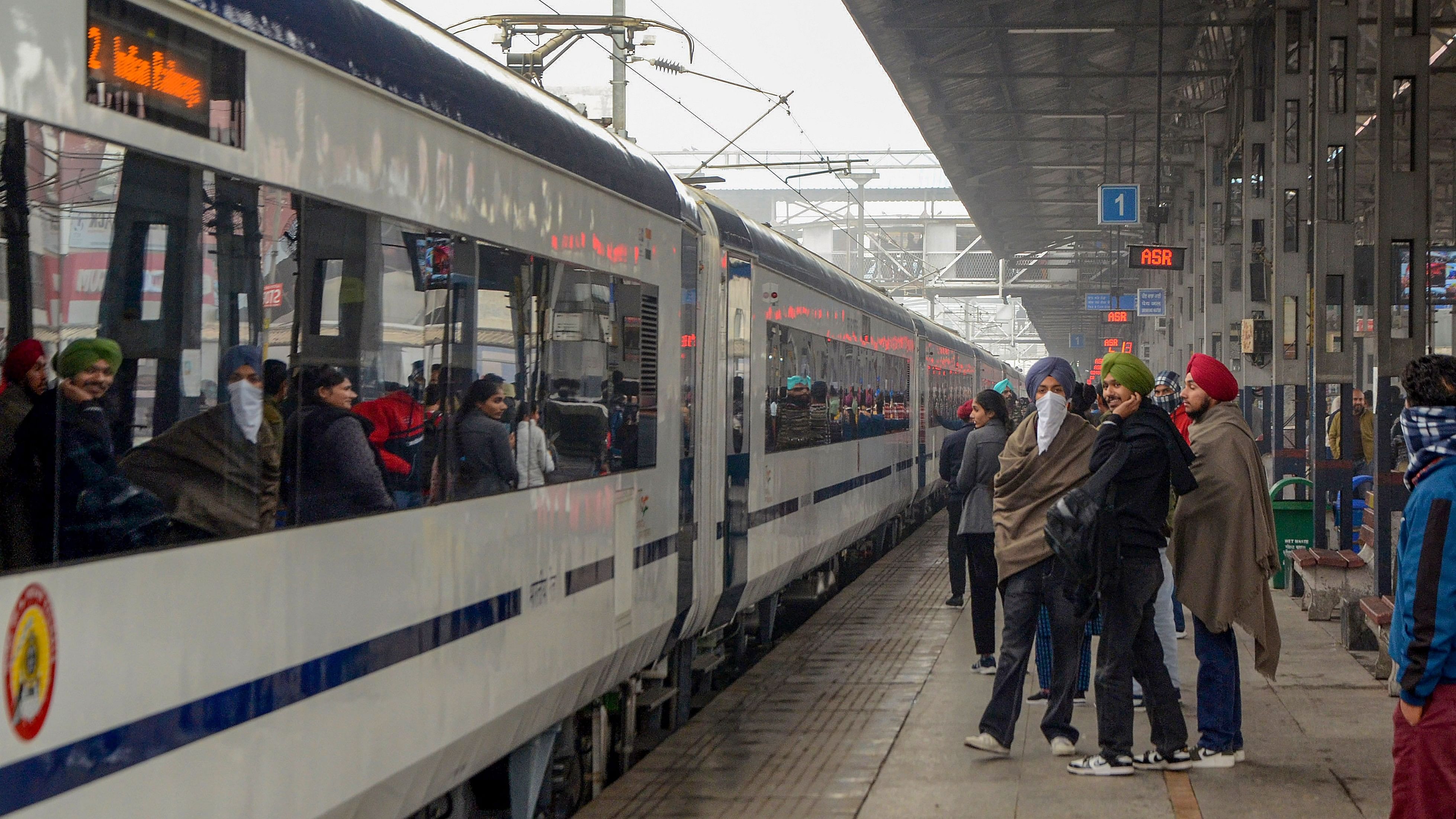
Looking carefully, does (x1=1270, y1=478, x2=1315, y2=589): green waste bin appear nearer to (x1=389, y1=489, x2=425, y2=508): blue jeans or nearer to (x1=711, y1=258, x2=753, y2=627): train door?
(x1=711, y1=258, x2=753, y2=627): train door

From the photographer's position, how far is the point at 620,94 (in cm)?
1717

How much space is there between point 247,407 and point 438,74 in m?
1.58

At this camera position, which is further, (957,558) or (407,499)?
(957,558)

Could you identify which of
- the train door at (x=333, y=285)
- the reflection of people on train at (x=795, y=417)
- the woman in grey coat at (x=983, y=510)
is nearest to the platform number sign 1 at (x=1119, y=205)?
the reflection of people on train at (x=795, y=417)

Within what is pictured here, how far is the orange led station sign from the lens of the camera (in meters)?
21.9

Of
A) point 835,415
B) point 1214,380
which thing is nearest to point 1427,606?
point 1214,380

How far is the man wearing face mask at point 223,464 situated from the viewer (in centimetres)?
335

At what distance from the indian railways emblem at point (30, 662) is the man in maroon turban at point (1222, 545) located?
4.99 m

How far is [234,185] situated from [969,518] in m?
6.77

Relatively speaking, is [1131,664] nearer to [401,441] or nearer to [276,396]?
[401,441]

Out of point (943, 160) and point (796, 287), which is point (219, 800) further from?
point (943, 160)

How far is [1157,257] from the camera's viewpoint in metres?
22.0

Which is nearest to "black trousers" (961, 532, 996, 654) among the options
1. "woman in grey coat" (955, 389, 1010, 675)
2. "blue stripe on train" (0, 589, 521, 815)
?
"woman in grey coat" (955, 389, 1010, 675)

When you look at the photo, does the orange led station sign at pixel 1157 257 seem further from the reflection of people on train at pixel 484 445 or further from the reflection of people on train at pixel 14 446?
the reflection of people on train at pixel 14 446
